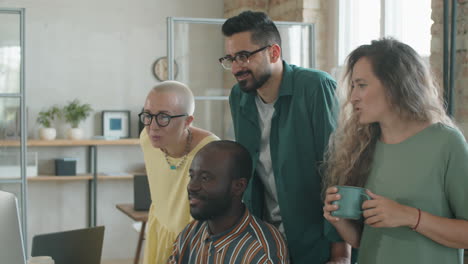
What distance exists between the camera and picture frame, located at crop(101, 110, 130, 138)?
6.13m

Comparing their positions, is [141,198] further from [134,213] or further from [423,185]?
[423,185]

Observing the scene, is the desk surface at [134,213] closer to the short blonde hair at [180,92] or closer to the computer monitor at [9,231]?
the short blonde hair at [180,92]

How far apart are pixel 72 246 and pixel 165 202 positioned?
505mm

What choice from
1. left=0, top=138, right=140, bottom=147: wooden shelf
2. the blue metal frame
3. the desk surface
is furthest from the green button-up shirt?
left=0, top=138, right=140, bottom=147: wooden shelf

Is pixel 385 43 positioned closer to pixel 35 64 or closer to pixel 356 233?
pixel 356 233

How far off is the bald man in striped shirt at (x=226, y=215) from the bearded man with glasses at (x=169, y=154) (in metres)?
0.32

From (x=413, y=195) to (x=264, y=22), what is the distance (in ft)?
2.35

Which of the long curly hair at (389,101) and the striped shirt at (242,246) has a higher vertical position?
the long curly hair at (389,101)

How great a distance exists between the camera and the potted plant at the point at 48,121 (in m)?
5.79

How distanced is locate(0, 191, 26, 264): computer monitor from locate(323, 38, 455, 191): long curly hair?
839mm

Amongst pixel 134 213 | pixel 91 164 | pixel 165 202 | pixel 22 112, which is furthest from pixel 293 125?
pixel 91 164

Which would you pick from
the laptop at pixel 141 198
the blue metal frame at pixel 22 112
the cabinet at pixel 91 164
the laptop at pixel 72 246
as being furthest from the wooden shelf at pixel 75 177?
the laptop at pixel 72 246

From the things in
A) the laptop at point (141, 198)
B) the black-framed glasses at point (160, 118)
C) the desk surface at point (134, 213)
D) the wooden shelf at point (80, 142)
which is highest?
the black-framed glasses at point (160, 118)

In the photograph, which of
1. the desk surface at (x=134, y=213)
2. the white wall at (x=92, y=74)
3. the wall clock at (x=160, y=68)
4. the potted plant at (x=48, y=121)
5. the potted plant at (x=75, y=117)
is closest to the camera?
the desk surface at (x=134, y=213)
